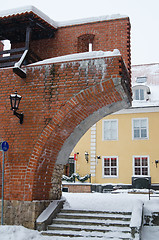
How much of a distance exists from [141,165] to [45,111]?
604 inches

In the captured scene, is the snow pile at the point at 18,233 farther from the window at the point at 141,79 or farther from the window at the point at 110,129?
the window at the point at 141,79

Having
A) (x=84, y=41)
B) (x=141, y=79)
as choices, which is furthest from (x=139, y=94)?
(x=84, y=41)

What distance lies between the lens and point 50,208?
879cm

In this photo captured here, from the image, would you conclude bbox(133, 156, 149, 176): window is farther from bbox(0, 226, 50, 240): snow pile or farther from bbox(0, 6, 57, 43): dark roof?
bbox(0, 226, 50, 240): snow pile

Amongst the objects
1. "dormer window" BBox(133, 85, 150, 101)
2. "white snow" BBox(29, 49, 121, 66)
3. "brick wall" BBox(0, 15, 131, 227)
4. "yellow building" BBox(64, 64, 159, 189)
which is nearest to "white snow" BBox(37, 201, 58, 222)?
"brick wall" BBox(0, 15, 131, 227)

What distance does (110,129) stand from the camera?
23844mm

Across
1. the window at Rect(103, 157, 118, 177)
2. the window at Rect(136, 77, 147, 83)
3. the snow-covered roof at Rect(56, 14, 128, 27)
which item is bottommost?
the window at Rect(103, 157, 118, 177)

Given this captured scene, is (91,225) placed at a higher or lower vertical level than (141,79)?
lower

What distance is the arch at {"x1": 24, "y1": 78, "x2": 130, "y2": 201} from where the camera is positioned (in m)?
8.27

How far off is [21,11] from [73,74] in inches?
105

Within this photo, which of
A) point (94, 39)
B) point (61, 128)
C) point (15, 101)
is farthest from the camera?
point (94, 39)

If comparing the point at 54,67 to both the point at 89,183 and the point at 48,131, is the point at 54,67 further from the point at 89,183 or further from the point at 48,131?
the point at 89,183

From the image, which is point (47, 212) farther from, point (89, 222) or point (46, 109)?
point (46, 109)

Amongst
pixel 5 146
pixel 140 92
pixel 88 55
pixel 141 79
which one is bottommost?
pixel 5 146
